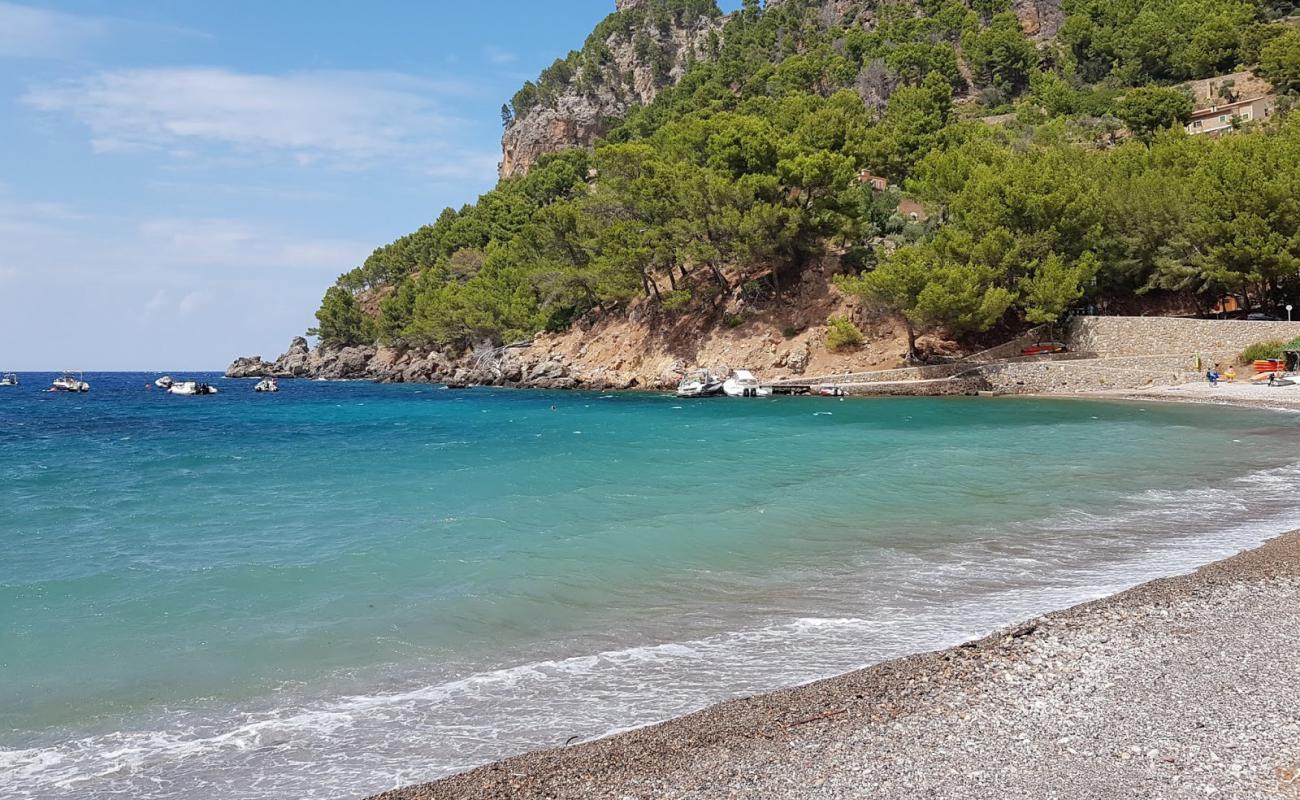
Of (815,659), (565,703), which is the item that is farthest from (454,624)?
(815,659)

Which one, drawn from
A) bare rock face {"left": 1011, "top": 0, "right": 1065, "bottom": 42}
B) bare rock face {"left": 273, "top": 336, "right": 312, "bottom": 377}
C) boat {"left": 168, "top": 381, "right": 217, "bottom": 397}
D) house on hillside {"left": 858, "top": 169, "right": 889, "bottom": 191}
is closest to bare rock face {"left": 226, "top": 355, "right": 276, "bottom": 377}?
bare rock face {"left": 273, "top": 336, "right": 312, "bottom": 377}

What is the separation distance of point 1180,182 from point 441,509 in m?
50.2

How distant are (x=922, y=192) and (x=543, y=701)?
55.7 m

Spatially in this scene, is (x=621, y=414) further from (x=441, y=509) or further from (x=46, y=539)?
(x=46, y=539)

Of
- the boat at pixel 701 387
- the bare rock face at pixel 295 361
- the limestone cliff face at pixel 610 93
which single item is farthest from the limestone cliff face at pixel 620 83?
the boat at pixel 701 387

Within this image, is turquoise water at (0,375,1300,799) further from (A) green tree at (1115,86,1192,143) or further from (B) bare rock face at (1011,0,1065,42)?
(B) bare rock face at (1011,0,1065,42)

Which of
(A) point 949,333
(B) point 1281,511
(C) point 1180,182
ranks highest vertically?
(C) point 1180,182

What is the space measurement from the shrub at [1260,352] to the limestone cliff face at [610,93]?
111354 millimetres

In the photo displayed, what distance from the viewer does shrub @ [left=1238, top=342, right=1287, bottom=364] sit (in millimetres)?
42000

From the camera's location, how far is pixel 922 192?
188 ft

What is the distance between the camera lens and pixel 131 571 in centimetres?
1316

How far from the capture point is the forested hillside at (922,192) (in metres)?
49.1

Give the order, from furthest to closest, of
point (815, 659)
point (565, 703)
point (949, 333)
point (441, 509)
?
point (949, 333), point (441, 509), point (815, 659), point (565, 703)

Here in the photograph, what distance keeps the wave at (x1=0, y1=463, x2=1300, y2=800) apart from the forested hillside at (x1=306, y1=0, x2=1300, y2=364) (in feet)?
130
